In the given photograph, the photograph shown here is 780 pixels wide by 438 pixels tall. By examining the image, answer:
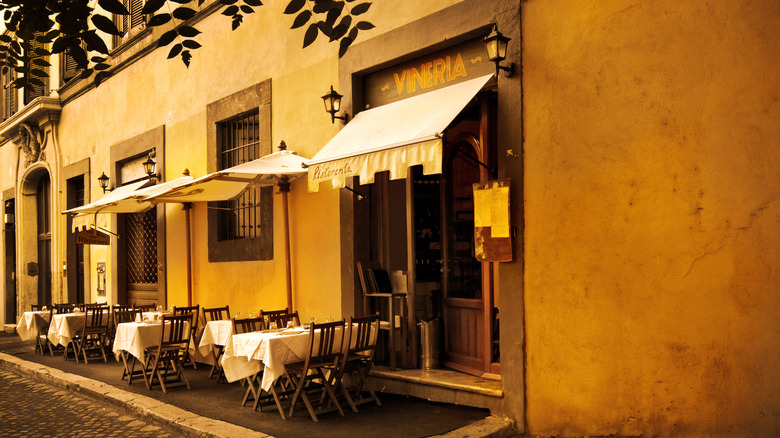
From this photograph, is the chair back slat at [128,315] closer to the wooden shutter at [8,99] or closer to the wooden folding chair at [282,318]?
Result: the wooden folding chair at [282,318]

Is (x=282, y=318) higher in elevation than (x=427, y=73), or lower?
lower

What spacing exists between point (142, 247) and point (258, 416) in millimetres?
7378

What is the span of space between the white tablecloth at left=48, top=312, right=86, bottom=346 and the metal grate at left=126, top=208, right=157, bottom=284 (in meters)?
1.75

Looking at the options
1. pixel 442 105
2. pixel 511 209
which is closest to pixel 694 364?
pixel 511 209

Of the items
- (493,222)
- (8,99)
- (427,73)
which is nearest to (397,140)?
(493,222)

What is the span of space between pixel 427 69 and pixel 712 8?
3.00 meters

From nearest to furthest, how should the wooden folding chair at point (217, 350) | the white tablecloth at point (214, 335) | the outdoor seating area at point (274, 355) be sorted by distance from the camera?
the outdoor seating area at point (274, 355) < the white tablecloth at point (214, 335) < the wooden folding chair at point (217, 350)

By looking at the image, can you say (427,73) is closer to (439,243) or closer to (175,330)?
(439,243)

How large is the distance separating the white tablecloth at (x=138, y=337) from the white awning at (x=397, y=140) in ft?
10.8

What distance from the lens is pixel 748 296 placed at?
4.59m

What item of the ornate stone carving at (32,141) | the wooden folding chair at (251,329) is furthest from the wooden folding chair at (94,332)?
the ornate stone carving at (32,141)

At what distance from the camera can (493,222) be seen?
5.86 meters

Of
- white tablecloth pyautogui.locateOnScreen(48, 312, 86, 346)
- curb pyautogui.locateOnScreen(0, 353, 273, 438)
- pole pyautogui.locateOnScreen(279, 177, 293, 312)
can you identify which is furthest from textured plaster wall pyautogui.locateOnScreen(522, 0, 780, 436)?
white tablecloth pyautogui.locateOnScreen(48, 312, 86, 346)

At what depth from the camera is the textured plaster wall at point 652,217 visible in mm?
4590
